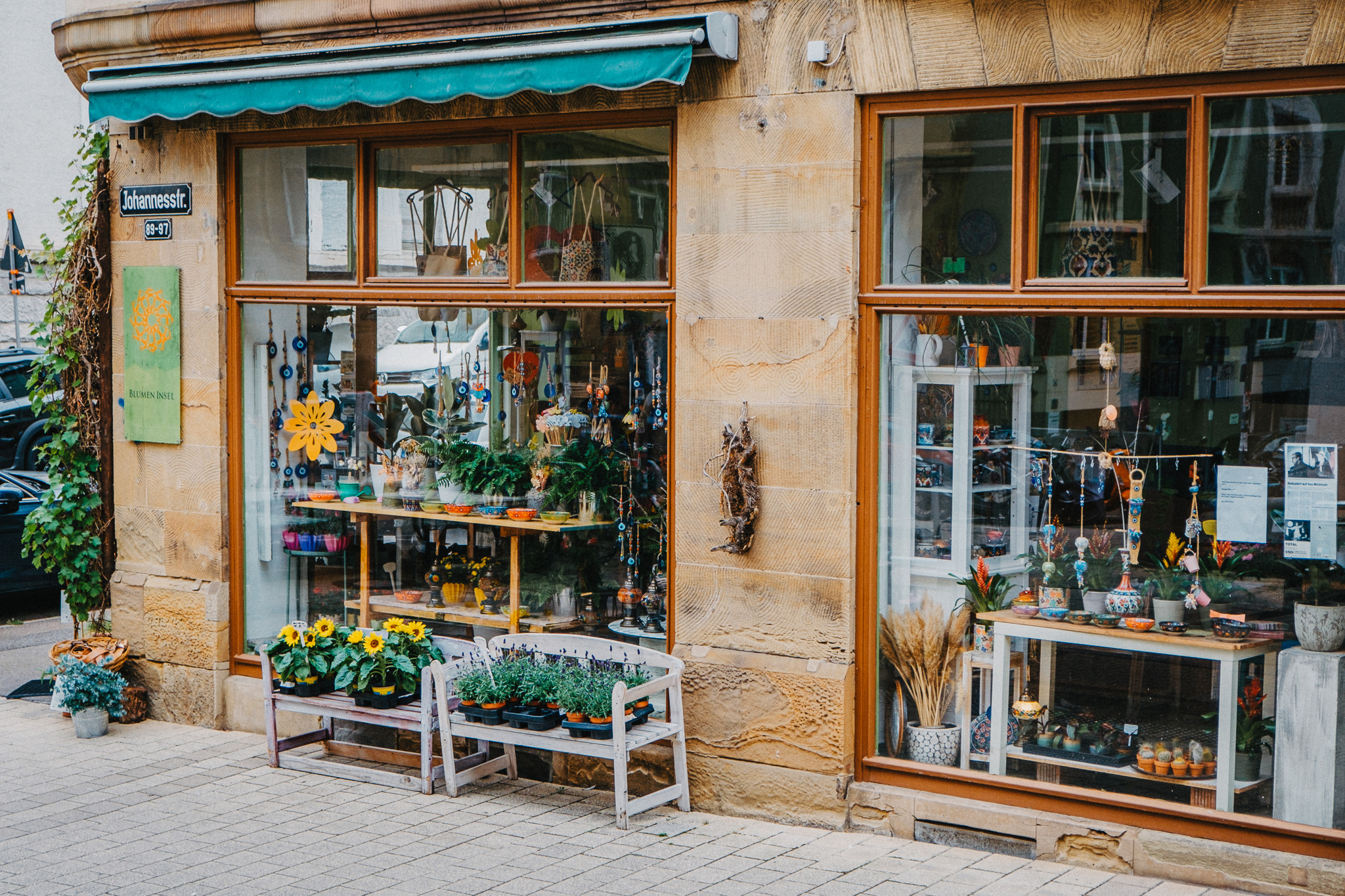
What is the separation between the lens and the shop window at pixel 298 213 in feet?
26.4

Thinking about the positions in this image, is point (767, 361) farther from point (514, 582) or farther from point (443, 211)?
point (443, 211)

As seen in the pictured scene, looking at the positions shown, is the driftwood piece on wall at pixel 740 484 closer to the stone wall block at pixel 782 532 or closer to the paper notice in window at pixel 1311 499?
the stone wall block at pixel 782 532

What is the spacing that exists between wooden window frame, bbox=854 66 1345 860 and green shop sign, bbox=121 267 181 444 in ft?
14.7

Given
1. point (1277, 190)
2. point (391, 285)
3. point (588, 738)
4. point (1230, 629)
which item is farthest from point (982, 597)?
point (391, 285)

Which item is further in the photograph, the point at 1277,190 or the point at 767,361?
the point at 767,361

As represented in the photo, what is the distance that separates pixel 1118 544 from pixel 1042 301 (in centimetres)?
115

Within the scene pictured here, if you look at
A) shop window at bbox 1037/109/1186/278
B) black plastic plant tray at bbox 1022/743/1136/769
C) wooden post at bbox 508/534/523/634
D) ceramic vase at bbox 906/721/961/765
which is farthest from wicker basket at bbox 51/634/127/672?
shop window at bbox 1037/109/1186/278

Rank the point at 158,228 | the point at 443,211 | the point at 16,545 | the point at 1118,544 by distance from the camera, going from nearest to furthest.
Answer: the point at 1118,544 < the point at 443,211 < the point at 158,228 < the point at 16,545

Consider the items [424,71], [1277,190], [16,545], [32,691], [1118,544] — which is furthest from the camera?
[16,545]

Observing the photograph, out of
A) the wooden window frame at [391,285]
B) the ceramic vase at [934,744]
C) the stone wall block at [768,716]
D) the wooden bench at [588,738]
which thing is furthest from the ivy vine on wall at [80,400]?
the ceramic vase at [934,744]

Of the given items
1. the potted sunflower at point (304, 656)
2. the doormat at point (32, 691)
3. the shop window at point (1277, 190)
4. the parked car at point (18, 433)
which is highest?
the shop window at point (1277, 190)

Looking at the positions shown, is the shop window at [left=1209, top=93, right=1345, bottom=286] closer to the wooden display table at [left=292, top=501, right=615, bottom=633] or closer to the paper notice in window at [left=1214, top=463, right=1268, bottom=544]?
the paper notice in window at [left=1214, top=463, right=1268, bottom=544]

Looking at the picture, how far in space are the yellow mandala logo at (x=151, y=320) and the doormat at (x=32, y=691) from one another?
8.40 feet

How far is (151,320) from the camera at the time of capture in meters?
8.51
